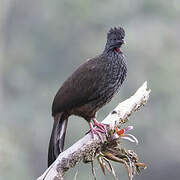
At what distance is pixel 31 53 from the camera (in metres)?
21.0

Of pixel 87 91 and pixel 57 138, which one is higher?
pixel 87 91

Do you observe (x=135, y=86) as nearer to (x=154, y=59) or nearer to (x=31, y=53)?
(x=154, y=59)

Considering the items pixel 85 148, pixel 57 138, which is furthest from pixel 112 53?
pixel 85 148

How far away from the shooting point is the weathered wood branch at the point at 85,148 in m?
4.57

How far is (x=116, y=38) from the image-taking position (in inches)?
231

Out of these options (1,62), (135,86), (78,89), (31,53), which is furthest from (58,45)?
(78,89)

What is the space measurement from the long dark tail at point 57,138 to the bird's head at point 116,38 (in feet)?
2.62

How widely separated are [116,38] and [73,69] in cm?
1254

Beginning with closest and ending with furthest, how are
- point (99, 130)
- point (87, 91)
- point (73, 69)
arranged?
1. point (99, 130)
2. point (87, 91)
3. point (73, 69)

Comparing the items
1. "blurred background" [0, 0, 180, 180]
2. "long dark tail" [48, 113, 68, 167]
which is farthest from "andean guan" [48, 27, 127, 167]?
"blurred background" [0, 0, 180, 180]

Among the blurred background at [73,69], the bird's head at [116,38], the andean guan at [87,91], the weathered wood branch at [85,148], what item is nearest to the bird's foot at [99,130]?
the weathered wood branch at [85,148]

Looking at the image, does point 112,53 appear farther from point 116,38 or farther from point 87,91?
point 87,91

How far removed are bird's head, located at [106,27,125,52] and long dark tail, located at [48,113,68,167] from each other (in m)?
0.80

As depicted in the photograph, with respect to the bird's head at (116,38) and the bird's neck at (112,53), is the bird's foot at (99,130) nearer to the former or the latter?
the bird's neck at (112,53)
